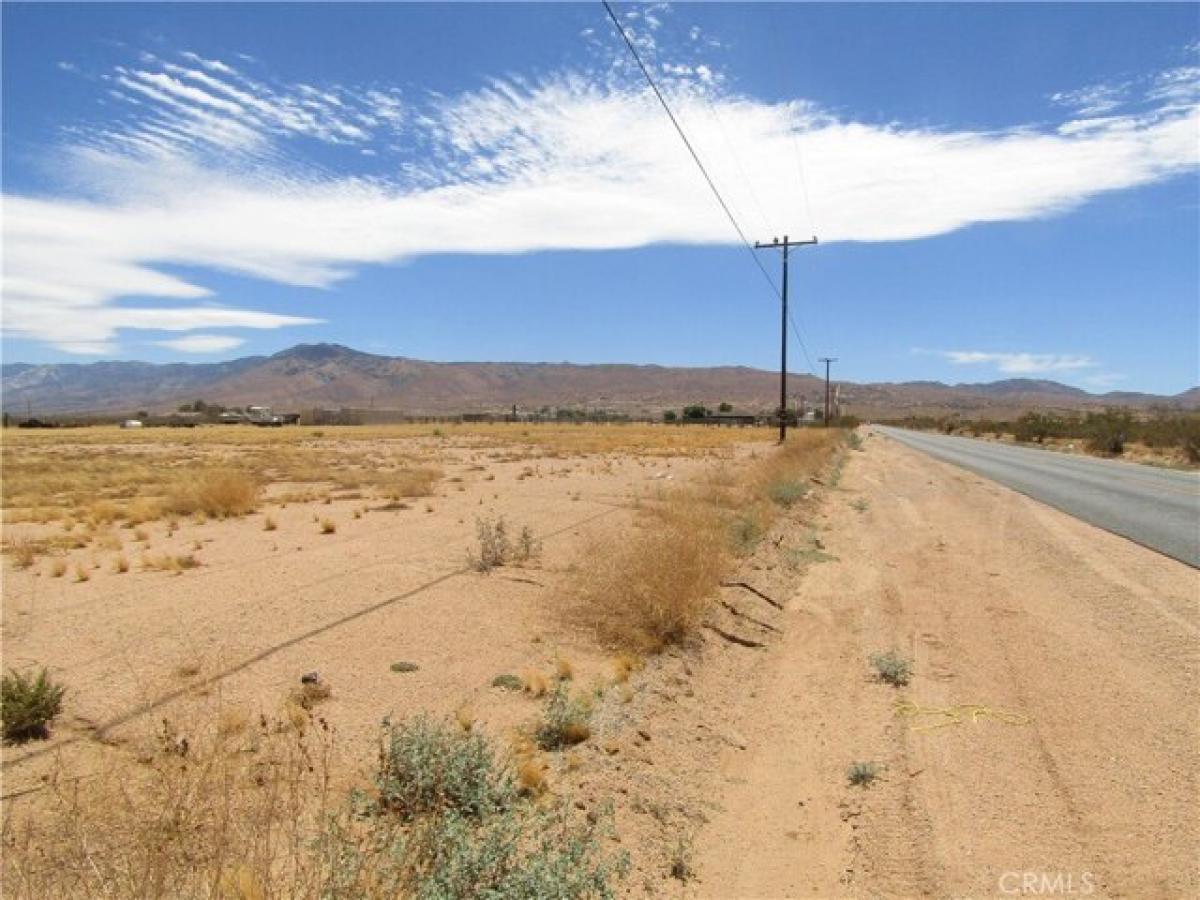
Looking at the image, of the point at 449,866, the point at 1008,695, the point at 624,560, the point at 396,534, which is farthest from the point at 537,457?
the point at 449,866

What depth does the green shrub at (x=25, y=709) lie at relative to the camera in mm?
5832

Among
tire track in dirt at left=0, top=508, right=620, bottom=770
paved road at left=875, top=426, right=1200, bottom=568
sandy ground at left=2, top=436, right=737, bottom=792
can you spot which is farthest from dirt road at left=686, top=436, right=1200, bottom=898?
tire track in dirt at left=0, top=508, right=620, bottom=770

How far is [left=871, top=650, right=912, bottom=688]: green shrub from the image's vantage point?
7305mm

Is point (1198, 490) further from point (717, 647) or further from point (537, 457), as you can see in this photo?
point (537, 457)

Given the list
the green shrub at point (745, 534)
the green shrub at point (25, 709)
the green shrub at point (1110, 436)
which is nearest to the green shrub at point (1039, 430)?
the green shrub at point (1110, 436)

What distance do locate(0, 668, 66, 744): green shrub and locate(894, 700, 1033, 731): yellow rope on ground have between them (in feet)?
21.0

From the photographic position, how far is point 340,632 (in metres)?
8.60

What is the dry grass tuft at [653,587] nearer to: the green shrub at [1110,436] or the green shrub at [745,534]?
the green shrub at [745,534]

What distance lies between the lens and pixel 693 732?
20.7 ft

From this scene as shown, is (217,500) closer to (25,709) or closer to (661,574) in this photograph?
(661,574)

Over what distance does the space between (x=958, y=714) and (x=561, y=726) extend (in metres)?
3.14

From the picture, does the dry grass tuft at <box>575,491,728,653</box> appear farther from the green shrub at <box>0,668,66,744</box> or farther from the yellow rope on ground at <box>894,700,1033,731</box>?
the green shrub at <box>0,668,66,744</box>

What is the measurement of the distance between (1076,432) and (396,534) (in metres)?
61.7

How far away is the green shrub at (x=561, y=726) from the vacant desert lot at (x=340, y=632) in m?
0.12
